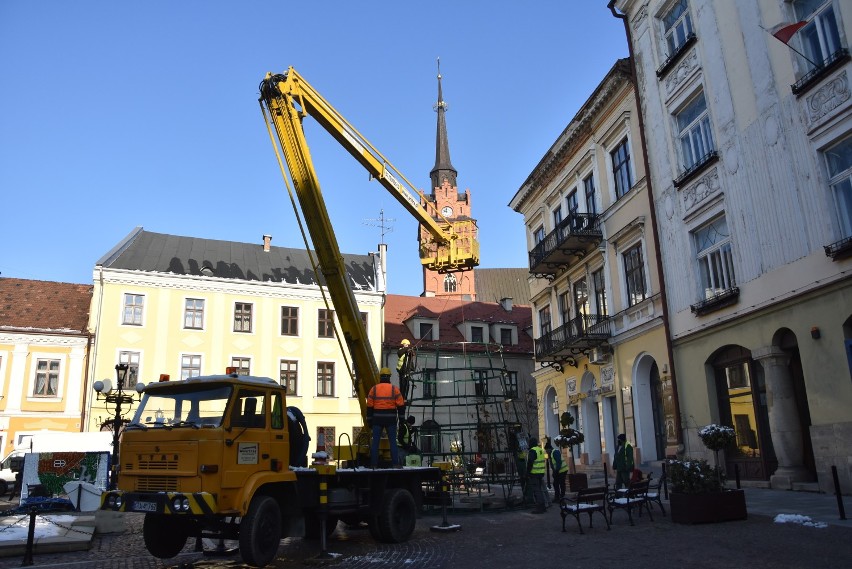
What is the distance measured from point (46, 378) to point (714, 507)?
31.3 meters

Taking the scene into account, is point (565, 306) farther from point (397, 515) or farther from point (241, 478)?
point (241, 478)

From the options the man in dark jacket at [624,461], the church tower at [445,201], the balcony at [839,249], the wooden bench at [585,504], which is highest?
the church tower at [445,201]

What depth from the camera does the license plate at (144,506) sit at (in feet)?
28.3

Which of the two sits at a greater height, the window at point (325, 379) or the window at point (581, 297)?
the window at point (581, 297)

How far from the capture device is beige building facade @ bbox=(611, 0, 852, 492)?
13.6 metres

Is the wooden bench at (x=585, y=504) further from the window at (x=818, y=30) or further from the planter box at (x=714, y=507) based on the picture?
the window at (x=818, y=30)

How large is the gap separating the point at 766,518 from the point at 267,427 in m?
8.23

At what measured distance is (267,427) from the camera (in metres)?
9.78

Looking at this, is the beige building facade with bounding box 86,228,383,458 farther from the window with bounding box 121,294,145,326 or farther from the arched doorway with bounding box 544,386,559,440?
the arched doorway with bounding box 544,386,559,440

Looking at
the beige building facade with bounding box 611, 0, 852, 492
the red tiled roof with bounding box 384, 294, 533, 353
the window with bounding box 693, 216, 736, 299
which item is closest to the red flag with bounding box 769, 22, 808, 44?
the beige building facade with bounding box 611, 0, 852, 492

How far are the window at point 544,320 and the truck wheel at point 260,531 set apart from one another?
2127cm

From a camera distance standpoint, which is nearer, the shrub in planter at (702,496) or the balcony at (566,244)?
the shrub in planter at (702,496)

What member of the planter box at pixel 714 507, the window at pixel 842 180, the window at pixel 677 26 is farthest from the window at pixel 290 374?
the window at pixel 842 180

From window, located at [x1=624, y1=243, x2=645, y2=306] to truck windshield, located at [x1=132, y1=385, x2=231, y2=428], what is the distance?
1518cm
